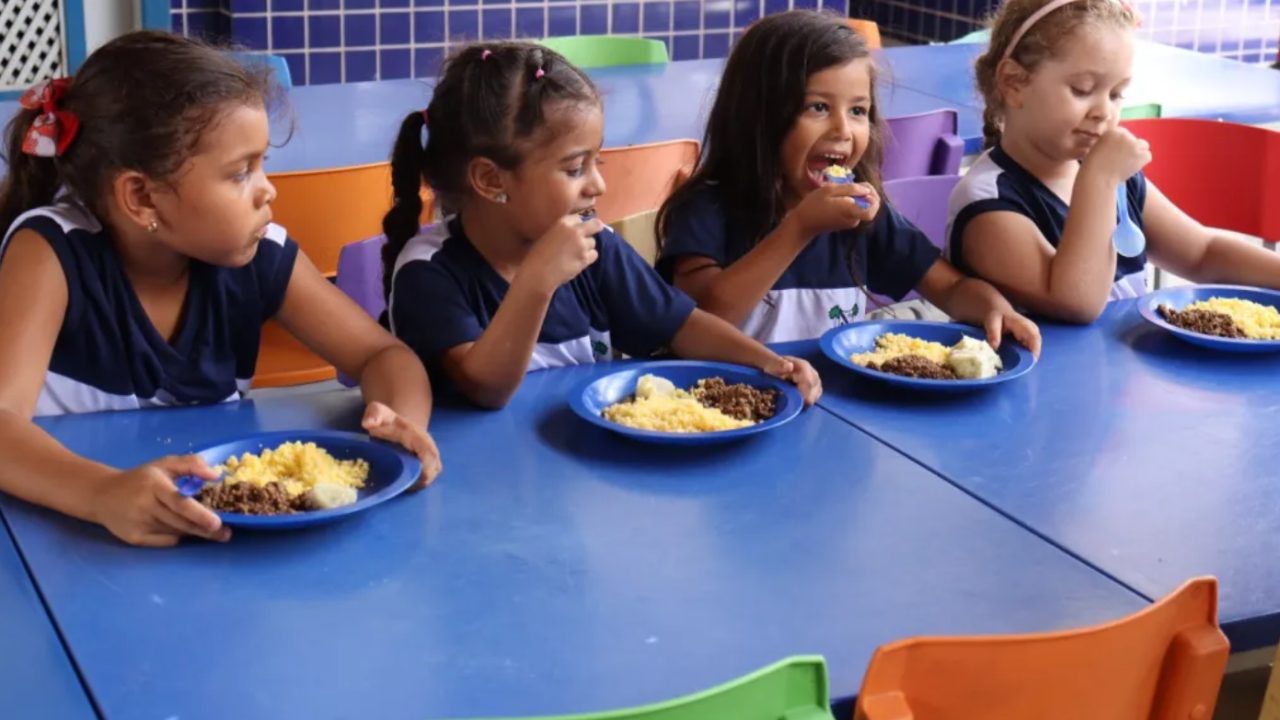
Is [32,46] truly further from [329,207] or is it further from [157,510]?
[157,510]

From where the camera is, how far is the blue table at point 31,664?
1.14m

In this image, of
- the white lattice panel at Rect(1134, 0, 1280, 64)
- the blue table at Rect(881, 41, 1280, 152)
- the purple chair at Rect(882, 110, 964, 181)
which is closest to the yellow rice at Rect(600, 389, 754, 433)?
the purple chair at Rect(882, 110, 964, 181)

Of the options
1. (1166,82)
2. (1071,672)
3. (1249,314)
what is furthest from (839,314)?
(1166,82)

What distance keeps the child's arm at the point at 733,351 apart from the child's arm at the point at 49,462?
2.41ft

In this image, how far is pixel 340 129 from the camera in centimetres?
316

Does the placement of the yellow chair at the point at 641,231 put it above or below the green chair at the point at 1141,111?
below

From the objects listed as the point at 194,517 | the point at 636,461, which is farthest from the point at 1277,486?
the point at 194,517

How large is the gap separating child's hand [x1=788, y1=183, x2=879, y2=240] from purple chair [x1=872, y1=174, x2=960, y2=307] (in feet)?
1.71

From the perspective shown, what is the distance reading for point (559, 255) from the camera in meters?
1.85

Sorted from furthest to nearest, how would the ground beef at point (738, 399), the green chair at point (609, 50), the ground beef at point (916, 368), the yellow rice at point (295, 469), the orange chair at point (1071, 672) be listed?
the green chair at point (609, 50), the ground beef at point (916, 368), the ground beef at point (738, 399), the yellow rice at point (295, 469), the orange chair at point (1071, 672)

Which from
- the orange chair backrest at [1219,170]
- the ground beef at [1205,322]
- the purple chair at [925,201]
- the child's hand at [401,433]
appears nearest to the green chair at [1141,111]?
the orange chair backrest at [1219,170]

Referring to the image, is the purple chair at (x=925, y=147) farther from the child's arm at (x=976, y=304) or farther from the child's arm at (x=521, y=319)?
the child's arm at (x=521, y=319)

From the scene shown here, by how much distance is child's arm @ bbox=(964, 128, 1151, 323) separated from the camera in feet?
7.19

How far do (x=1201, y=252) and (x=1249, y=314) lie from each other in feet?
1.33
